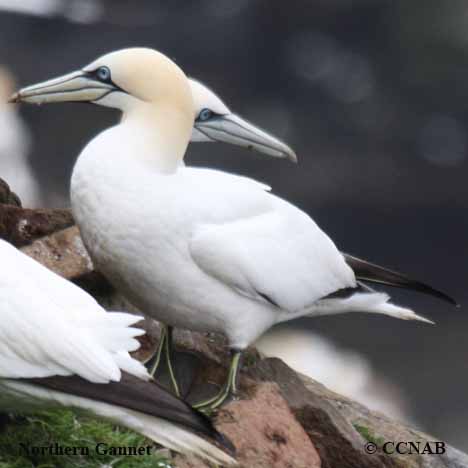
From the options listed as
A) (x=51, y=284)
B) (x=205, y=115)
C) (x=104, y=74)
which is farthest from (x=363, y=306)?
(x=51, y=284)

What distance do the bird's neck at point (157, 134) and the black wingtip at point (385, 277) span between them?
1170 mm

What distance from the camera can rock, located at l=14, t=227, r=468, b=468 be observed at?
5.17 m

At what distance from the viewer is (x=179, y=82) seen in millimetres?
5641

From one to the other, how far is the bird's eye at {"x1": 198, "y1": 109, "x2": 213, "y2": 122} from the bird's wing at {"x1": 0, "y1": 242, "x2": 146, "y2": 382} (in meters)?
2.20

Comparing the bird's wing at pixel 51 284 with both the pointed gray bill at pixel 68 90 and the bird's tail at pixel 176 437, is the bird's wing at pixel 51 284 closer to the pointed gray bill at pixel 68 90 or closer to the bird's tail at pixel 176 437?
the bird's tail at pixel 176 437

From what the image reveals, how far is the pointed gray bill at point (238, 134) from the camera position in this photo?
6371 millimetres

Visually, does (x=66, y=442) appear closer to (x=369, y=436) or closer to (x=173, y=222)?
(x=173, y=222)

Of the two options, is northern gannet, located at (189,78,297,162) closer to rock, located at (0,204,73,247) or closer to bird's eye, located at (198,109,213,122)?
bird's eye, located at (198,109,213,122)

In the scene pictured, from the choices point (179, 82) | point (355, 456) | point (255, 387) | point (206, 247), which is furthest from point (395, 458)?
point (179, 82)

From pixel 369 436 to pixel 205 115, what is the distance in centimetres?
194

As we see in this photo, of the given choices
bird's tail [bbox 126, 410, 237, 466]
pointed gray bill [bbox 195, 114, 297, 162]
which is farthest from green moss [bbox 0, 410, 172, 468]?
pointed gray bill [bbox 195, 114, 297, 162]

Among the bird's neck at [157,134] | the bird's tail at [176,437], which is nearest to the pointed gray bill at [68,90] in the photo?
the bird's neck at [157,134]

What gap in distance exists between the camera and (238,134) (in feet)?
20.9

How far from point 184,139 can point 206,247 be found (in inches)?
22.7
